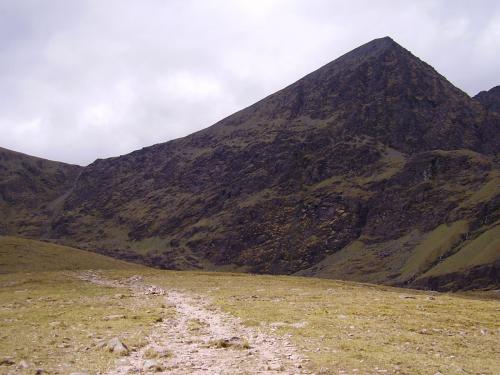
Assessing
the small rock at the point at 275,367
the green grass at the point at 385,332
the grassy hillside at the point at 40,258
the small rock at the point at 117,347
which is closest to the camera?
the small rock at the point at 275,367

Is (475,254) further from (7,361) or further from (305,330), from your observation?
(7,361)

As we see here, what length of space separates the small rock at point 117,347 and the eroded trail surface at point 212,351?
0.36 m

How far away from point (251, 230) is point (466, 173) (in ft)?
259

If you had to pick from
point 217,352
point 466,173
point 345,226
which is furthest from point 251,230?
point 217,352

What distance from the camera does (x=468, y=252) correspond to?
414 feet

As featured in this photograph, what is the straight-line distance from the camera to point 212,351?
17.4m

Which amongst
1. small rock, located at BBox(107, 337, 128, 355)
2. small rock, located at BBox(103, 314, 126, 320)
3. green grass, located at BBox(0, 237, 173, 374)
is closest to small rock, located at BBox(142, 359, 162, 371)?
green grass, located at BBox(0, 237, 173, 374)

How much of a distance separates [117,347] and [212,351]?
323 centimetres

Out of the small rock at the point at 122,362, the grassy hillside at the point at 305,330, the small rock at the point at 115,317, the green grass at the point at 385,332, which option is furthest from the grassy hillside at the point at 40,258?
the small rock at the point at 122,362

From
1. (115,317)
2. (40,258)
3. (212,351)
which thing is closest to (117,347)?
(212,351)

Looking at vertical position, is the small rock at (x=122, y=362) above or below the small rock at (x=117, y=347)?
below

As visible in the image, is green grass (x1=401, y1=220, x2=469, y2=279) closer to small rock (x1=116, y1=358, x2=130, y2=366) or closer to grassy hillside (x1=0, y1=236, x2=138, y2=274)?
grassy hillside (x1=0, y1=236, x2=138, y2=274)

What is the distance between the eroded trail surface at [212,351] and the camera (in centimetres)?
1489

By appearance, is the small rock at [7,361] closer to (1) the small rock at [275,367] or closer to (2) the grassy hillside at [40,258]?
(1) the small rock at [275,367]
